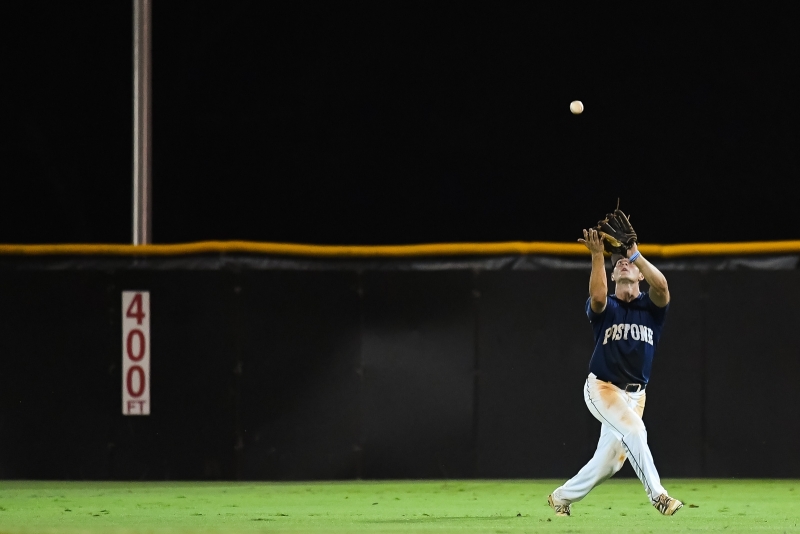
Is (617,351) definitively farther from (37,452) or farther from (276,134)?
(276,134)

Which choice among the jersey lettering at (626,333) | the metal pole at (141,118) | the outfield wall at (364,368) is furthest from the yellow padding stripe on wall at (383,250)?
the jersey lettering at (626,333)

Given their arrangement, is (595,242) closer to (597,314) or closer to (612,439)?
(597,314)

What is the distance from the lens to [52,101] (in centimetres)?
2700

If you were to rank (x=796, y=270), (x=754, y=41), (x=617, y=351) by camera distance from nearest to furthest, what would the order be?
(x=617, y=351) < (x=796, y=270) < (x=754, y=41)

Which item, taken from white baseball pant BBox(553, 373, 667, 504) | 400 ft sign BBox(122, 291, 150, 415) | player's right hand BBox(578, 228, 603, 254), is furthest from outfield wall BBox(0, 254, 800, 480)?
player's right hand BBox(578, 228, 603, 254)

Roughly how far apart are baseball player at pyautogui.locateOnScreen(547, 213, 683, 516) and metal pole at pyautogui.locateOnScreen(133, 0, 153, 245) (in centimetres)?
498

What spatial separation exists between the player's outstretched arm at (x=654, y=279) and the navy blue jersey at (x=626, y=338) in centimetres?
12

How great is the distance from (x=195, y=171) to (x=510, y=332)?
15.7 meters

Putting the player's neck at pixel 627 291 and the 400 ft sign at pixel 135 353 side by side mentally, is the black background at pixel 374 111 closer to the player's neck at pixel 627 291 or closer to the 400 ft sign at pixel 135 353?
the 400 ft sign at pixel 135 353

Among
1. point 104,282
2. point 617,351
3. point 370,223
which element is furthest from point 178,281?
point 370,223

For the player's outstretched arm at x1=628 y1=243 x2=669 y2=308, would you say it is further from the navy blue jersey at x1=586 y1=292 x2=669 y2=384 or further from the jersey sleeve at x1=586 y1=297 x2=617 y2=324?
the jersey sleeve at x1=586 y1=297 x2=617 y2=324

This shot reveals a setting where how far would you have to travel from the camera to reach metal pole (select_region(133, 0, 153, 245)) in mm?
12766

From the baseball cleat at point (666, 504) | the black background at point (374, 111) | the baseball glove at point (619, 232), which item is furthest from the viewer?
the black background at point (374, 111)

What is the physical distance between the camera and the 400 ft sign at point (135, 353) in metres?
12.1
